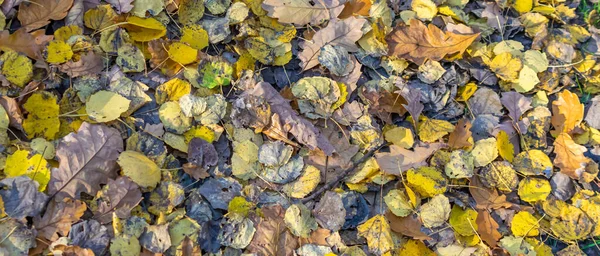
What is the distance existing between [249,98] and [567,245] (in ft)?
3.99

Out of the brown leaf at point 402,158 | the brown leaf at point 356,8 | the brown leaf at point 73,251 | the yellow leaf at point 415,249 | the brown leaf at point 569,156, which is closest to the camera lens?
the brown leaf at point 73,251

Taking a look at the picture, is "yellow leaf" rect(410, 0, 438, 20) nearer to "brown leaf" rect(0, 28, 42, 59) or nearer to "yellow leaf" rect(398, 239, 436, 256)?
"yellow leaf" rect(398, 239, 436, 256)

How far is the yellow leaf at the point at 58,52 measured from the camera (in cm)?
168

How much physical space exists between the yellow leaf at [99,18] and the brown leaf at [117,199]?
579 mm

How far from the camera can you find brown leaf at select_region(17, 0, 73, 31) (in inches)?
67.4

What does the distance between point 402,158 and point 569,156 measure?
65 cm

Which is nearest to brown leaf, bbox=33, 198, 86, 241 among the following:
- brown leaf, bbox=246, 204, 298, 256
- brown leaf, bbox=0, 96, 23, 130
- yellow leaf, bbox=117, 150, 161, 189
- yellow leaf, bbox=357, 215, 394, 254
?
yellow leaf, bbox=117, 150, 161, 189

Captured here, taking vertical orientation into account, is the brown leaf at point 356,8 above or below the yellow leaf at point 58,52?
below

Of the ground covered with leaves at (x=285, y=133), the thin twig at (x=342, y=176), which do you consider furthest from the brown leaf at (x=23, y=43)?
the thin twig at (x=342, y=176)

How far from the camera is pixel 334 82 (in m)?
1.83

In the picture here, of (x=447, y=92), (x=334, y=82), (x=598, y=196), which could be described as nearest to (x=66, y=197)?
(x=334, y=82)

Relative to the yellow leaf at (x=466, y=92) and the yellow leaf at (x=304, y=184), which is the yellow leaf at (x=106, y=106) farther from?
the yellow leaf at (x=466, y=92)

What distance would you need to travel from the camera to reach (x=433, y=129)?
1.83 m

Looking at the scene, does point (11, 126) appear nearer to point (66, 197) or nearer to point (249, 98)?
point (66, 197)
